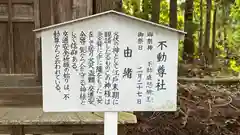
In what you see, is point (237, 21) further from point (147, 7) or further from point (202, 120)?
point (202, 120)

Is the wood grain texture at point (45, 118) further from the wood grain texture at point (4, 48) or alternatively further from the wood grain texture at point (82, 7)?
the wood grain texture at point (82, 7)

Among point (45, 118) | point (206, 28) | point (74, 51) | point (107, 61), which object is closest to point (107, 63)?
point (107, 61)

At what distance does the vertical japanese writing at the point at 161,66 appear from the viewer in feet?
8.66

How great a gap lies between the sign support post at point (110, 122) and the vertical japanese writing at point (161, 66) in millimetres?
425

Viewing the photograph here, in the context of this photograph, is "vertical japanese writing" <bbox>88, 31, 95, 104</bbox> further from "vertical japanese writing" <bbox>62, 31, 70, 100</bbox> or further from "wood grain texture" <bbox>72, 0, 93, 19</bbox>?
"wood grain texture" <bbox>72, 0, 93, 19</bbox>

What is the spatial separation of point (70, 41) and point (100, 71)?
1.08ft

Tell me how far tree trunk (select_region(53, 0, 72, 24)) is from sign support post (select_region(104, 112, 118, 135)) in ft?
4.68

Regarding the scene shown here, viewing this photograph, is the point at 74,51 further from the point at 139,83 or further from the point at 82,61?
the point at 139,83

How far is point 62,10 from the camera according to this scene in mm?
3730

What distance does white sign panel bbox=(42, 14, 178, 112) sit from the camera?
8.62 ft

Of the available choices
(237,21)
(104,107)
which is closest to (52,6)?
(104,107)

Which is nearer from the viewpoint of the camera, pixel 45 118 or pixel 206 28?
pixel 45 118

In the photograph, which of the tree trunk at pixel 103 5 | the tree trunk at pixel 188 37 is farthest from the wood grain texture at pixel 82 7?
the tree trunk at pixel 188 37

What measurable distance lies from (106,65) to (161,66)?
0.43m
